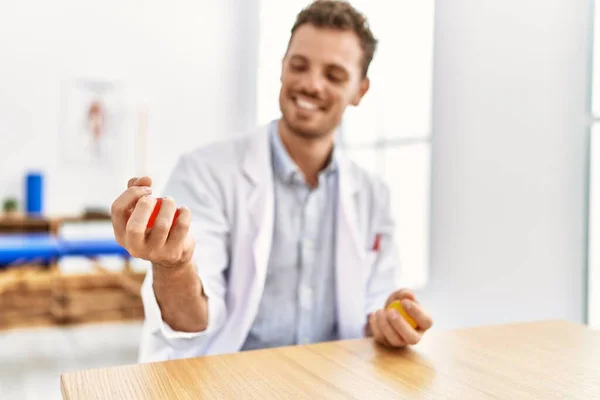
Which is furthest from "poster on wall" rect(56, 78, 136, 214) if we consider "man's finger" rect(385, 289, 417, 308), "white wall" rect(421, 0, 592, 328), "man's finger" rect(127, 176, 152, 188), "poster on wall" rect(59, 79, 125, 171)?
"man's finger" rect(127, 176, 152, 188)

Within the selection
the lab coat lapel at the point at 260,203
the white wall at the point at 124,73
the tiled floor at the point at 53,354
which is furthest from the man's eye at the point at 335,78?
the white wall at the point at 124,73

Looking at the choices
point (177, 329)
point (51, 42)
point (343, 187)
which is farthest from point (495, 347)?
point (51, 42)

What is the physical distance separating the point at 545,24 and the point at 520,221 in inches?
29.5

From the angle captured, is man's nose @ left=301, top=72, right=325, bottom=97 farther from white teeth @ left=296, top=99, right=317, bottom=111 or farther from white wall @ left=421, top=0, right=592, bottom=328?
white wall @ left=421, top=0, right=592, bottom=328

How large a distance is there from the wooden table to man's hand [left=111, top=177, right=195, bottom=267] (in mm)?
152

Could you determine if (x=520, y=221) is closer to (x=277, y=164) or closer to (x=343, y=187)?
(x=343, y=187)

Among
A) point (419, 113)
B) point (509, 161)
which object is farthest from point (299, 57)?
point (419, 113)

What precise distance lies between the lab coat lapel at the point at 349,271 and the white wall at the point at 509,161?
1029mm

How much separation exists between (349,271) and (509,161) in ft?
4.05

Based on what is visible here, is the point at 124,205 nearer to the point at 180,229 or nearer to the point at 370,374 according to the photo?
the point at 180,229

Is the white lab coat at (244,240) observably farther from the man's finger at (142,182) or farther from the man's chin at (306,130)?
the man's finger at (142,182)

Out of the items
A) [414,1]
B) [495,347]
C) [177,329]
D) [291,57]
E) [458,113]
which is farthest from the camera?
[414,1]

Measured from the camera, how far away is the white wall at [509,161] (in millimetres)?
2107

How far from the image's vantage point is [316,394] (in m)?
0.69
